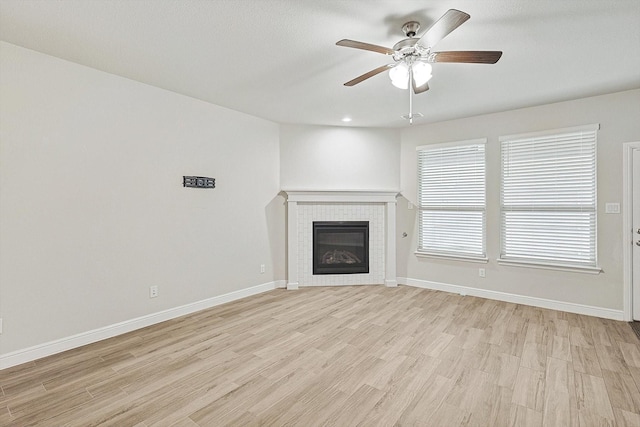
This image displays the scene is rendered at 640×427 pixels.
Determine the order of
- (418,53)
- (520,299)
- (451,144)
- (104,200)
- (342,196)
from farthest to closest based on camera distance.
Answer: (342,196) < (451,144) < (520,299) < (104,200) < (418,53)

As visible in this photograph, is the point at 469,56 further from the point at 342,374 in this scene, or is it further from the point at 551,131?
the point at 551,131

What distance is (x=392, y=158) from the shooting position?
536 cm

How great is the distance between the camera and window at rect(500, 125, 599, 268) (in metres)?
3.82

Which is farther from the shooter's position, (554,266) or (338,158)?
(338,158)

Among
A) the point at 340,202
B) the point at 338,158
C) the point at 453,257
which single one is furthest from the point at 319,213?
the point at 453,257

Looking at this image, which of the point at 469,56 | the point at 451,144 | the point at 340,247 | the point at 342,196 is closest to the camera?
the point at 469,56

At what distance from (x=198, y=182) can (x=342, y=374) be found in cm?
279

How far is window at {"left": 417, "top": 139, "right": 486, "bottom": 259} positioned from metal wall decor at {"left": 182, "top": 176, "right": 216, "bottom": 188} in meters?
3.25

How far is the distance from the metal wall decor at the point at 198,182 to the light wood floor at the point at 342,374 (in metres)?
1.61

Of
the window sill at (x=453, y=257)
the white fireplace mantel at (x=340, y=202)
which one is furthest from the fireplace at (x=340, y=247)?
the window sill at (x=453, y=257)

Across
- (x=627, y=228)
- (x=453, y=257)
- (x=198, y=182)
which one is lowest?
(x=453, y=257)

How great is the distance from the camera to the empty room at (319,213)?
2.15 meters

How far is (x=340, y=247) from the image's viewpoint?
5367 mm

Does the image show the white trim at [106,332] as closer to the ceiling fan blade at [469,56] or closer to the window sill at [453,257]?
the window sill at [453,257]
